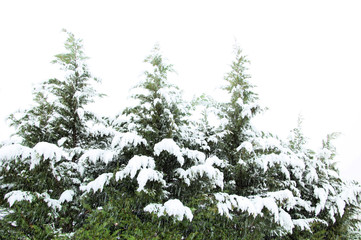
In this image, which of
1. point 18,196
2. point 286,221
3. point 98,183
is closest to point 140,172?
point 98,183

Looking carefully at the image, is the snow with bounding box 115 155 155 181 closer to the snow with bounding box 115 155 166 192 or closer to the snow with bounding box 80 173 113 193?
the snow with bounding box 115 155 166 192

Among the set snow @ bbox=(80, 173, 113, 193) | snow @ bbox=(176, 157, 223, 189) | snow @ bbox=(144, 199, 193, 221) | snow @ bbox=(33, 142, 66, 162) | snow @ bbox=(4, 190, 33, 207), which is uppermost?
snow @ bbox=(176, 157, 223, 189)

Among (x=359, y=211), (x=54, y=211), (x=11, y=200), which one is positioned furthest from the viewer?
(x=359, y=211)

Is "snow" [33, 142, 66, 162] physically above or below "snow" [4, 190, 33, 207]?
above

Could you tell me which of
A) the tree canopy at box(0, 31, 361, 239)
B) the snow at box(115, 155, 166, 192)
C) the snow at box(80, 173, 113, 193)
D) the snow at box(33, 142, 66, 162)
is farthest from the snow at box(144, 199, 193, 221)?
the snow at box(33, 142, 66, 162)

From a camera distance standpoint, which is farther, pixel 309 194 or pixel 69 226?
pixel 309 194

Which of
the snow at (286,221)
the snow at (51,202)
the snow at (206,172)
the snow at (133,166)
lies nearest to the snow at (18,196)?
the snow at (51,202)

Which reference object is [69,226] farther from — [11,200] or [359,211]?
[359,211]

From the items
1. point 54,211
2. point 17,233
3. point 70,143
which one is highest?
point 70,143

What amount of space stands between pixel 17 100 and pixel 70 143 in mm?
1678

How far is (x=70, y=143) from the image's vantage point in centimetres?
544

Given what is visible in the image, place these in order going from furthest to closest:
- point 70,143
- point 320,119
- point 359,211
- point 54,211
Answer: point 320,119
point 359,211
point 70,143
point 54,211

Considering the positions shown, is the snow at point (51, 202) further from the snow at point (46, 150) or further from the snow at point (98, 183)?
the snow at point (46, 150)

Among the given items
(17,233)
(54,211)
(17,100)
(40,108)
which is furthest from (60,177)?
(17,100)
